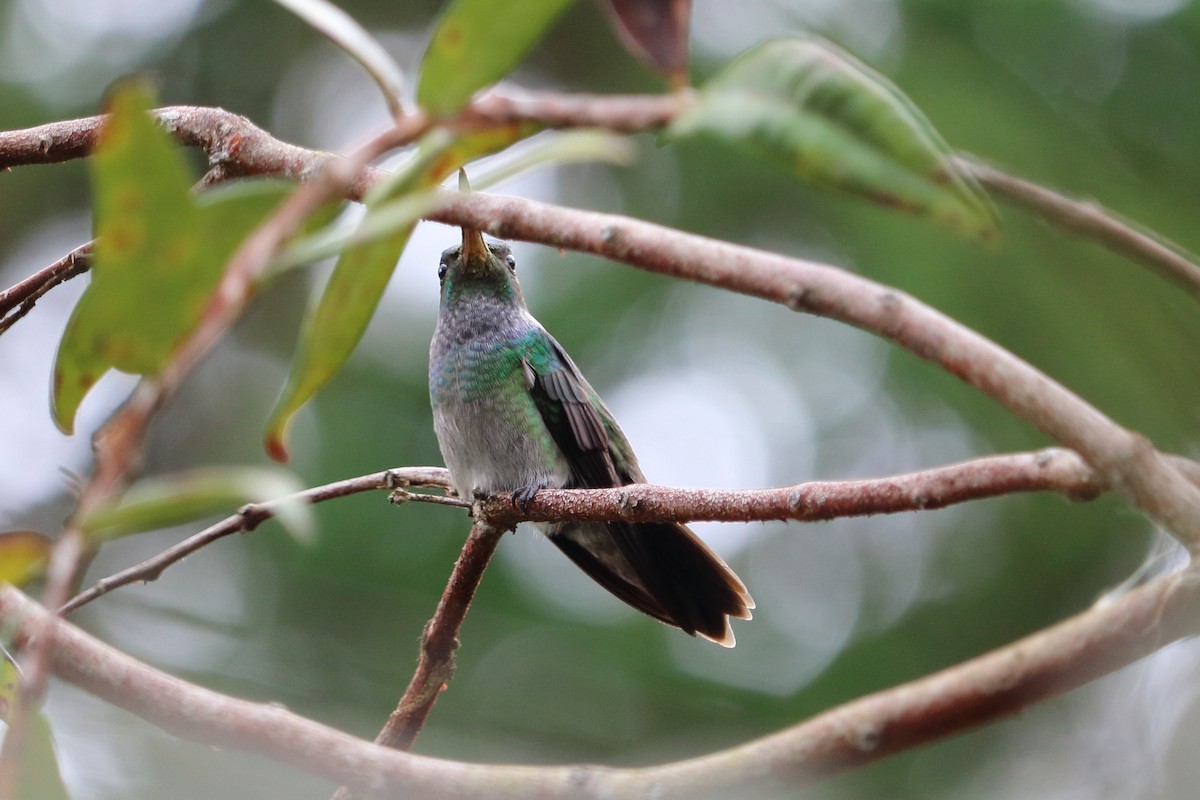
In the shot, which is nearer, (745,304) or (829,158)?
(829,158)

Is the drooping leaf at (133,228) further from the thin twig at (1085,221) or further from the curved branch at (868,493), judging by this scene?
the curved branch at (868,493)

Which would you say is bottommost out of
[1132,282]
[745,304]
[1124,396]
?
[1132,282]

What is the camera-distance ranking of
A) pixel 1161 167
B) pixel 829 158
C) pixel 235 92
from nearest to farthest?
pixel 829 158 → pixel 1161 167 → pixel 235 92

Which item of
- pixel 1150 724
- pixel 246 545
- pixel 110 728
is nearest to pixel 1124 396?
pixel 1150 724

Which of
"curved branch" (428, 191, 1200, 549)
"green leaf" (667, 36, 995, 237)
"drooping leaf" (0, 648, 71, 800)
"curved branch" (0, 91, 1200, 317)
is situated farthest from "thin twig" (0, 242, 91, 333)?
"green leaf" (667, 36, 995, 237)

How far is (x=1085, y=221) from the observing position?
2.81 feet

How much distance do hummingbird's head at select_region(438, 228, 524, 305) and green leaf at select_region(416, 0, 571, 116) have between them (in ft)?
8.66

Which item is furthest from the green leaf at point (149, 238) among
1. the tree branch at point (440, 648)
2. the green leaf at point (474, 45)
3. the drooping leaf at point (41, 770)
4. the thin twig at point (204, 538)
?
the tree branch at point (440, 648)

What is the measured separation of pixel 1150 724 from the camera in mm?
3225

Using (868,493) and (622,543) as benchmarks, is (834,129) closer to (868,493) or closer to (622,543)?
(868,493)

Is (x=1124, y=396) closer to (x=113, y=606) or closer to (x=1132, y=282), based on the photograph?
(x=1132, y=282)

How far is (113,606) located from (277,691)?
2.68 feet

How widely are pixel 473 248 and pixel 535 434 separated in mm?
561

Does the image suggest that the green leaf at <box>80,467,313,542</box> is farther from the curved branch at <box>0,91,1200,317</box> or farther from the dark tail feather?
the dark tail feather
